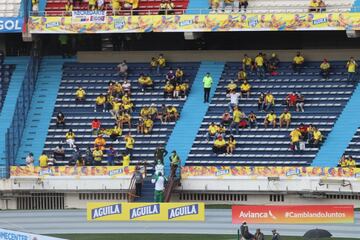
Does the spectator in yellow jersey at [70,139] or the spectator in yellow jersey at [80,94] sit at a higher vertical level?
the spectator in yellow jersey at [80,94]

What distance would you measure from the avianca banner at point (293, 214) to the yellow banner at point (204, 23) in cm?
1018

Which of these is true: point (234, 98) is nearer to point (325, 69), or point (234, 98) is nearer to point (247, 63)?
point (247, 63)

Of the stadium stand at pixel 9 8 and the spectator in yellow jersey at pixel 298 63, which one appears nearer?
the spectator in yellow jersey at pixel 298 63

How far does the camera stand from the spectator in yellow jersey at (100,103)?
52100 mm

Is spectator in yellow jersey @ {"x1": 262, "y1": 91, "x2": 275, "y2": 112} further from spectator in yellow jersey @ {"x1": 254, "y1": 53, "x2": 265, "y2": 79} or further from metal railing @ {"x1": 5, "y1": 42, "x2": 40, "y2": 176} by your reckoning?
metal railing @ {"x1": 5, "y1": 42, "x2": 40, "y2": 176}

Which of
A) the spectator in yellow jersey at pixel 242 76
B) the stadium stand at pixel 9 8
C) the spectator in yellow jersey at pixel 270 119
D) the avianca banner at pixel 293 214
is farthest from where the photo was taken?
the stadium stand at pixel 9 8

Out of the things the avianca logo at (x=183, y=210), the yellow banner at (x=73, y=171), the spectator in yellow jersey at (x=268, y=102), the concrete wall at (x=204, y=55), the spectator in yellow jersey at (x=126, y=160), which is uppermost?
the concrete wall at (x=204, y=55)

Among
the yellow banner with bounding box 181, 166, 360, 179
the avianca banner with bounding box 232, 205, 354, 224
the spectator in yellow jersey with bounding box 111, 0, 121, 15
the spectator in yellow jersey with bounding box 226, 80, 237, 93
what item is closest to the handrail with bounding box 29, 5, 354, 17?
the spectator in yellow jersey with bounding box 111, 0, 121, 15

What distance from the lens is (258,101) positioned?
50.7 metres

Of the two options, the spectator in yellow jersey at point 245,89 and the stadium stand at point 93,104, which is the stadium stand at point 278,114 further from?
the stadium stand at point 93,104

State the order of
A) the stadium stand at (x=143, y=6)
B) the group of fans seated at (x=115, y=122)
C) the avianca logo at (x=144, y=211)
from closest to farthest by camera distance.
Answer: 1. the avianca logo at (x=144, y=211)
2. the group of fans seated at (x=115, y=122)
3. the stadium stand at (x=143, y=6)

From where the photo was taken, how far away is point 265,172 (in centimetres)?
4756

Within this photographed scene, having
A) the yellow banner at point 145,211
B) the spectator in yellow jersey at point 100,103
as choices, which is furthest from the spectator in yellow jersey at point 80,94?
the yellow banner at point 145,211

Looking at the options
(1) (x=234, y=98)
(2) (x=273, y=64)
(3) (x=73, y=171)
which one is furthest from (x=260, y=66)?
(3) (x=73, y=171)
